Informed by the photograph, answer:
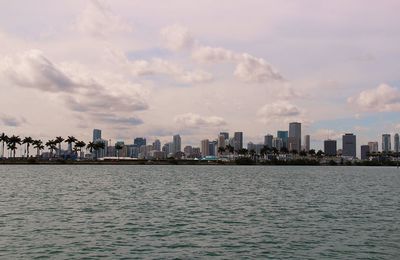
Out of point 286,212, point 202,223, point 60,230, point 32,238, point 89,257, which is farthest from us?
point 286,212

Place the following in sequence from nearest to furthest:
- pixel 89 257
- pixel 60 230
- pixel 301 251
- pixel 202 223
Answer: pixel 89 257 → pixel 301 251 → pixel 60 230 → pixel 202 223

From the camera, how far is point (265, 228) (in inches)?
1843

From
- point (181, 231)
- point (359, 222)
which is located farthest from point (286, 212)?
point (181, 231)

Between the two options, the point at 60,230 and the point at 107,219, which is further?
the point at 107,219

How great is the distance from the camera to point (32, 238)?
39844 millimetres

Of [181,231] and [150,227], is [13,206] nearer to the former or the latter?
[150,227]

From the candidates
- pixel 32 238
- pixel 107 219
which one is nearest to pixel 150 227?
pixel 107 219

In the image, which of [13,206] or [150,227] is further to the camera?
[13,206]

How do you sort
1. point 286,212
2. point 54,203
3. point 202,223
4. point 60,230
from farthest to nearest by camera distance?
point 54,203
point 286,212
point 202,223
point 60,230

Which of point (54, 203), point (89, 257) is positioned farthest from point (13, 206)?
point (89, 257)

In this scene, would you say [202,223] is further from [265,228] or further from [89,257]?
[89,257]

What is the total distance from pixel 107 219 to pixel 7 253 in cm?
1891

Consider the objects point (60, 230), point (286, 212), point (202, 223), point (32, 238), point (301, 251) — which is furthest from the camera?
point (286, 212)

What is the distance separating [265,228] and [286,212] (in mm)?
15274
